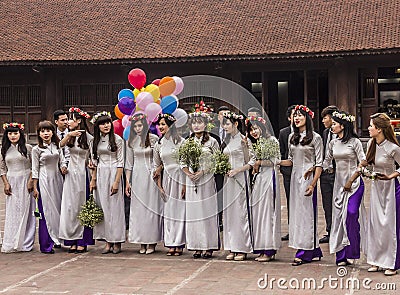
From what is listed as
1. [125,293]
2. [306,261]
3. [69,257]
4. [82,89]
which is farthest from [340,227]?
[82,89]

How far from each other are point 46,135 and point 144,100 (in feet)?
5.66

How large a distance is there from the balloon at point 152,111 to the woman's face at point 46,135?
1275 mm

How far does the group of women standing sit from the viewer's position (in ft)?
25.3

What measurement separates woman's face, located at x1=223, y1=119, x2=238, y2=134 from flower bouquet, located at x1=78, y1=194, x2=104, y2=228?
1.86 m

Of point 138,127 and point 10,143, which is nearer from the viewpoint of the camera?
point 138,127

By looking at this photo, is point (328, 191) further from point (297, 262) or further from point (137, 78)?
point (137, 78)

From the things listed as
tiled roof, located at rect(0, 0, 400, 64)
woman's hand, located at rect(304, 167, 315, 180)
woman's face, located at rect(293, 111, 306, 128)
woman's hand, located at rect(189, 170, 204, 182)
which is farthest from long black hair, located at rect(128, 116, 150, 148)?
tiled roof, located at rect(0, 0, 400, 64)

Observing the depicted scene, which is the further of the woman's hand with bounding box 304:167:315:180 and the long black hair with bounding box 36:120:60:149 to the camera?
the long black hair with bounding box 36:120:60:149

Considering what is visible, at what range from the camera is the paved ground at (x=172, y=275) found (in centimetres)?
708

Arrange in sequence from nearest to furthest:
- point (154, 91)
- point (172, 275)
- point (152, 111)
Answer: point (172, 275)
point (152, 111)
point (154, 91)

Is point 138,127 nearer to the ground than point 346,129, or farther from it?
farther from it

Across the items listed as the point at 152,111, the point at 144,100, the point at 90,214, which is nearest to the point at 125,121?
the point at 144,100

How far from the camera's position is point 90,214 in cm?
892

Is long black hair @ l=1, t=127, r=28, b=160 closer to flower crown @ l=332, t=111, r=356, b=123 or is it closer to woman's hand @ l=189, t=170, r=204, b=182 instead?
woman's hand @ l=189, t=170, r=204, b=182
